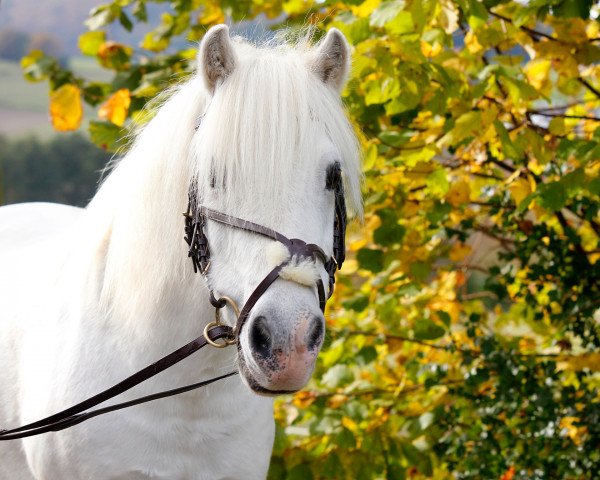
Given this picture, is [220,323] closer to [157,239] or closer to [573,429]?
[157,239]

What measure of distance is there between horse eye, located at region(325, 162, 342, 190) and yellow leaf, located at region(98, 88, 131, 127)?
6.16 feet

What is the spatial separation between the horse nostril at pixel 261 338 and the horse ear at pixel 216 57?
643 mm

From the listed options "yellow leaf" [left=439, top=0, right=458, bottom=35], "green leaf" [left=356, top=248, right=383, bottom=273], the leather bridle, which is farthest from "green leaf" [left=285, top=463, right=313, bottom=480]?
"yellow leaf" [left=439, top=0, right=458, bottom=35]

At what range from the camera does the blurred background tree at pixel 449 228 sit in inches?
118

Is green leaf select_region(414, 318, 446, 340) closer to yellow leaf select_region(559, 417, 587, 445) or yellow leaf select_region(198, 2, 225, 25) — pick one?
yellow leaf select_region(559, 417, 587, 445)

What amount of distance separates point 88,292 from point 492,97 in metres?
1.82

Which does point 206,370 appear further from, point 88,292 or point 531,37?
point 531,37

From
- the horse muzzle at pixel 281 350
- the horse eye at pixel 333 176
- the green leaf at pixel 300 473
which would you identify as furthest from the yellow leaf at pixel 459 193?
the horse muzzle at pixel 281 350

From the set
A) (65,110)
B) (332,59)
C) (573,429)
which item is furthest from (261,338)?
(65,110)

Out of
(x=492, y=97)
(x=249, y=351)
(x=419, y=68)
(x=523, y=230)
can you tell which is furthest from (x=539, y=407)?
(x=249, y=351)

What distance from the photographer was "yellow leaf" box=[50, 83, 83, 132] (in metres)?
4.06

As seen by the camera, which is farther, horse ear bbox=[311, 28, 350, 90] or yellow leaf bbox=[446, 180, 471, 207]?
yellow leaf bbox=[446, 180, 471, 207]

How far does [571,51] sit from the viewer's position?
3.24 metres

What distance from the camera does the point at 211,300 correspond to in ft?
6.69
